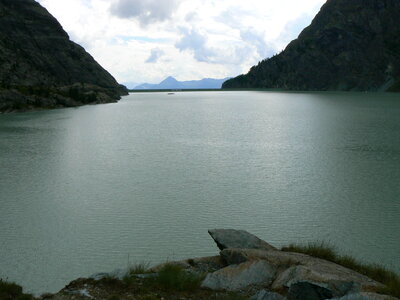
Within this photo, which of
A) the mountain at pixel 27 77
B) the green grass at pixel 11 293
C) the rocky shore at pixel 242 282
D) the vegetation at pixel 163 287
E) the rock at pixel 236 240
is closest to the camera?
the rocky shore at pixel 242 282

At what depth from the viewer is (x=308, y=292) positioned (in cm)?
1081

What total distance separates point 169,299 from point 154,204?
15891 millimetres

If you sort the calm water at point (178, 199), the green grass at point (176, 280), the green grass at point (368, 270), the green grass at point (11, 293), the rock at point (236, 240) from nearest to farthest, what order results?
the green grass at point (368, 270)
the green grass at point (11, 293)
the green grass at point (176, 280)
the rock at point (236, 240)
the calm water at point (178, 199)

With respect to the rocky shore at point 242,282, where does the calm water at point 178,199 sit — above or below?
below

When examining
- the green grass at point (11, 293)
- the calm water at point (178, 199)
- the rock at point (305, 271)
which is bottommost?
the calm water at point (178, 199)

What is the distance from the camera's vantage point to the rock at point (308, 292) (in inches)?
426

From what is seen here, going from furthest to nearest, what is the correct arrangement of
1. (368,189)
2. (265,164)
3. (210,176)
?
(265,164)
(210,176)
(368,189)

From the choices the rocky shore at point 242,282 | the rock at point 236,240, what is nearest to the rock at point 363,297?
the rocky shore at point 242,282

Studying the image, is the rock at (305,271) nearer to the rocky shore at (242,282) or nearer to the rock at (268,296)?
the rocky shore at (242,282)

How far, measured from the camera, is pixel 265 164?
40.2 metres

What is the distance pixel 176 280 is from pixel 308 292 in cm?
383

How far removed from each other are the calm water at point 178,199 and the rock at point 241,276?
6.26 metres

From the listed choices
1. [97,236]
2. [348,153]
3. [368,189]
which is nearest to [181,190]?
[97,236]

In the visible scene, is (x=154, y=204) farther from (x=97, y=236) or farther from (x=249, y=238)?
(x=249, y=238)
